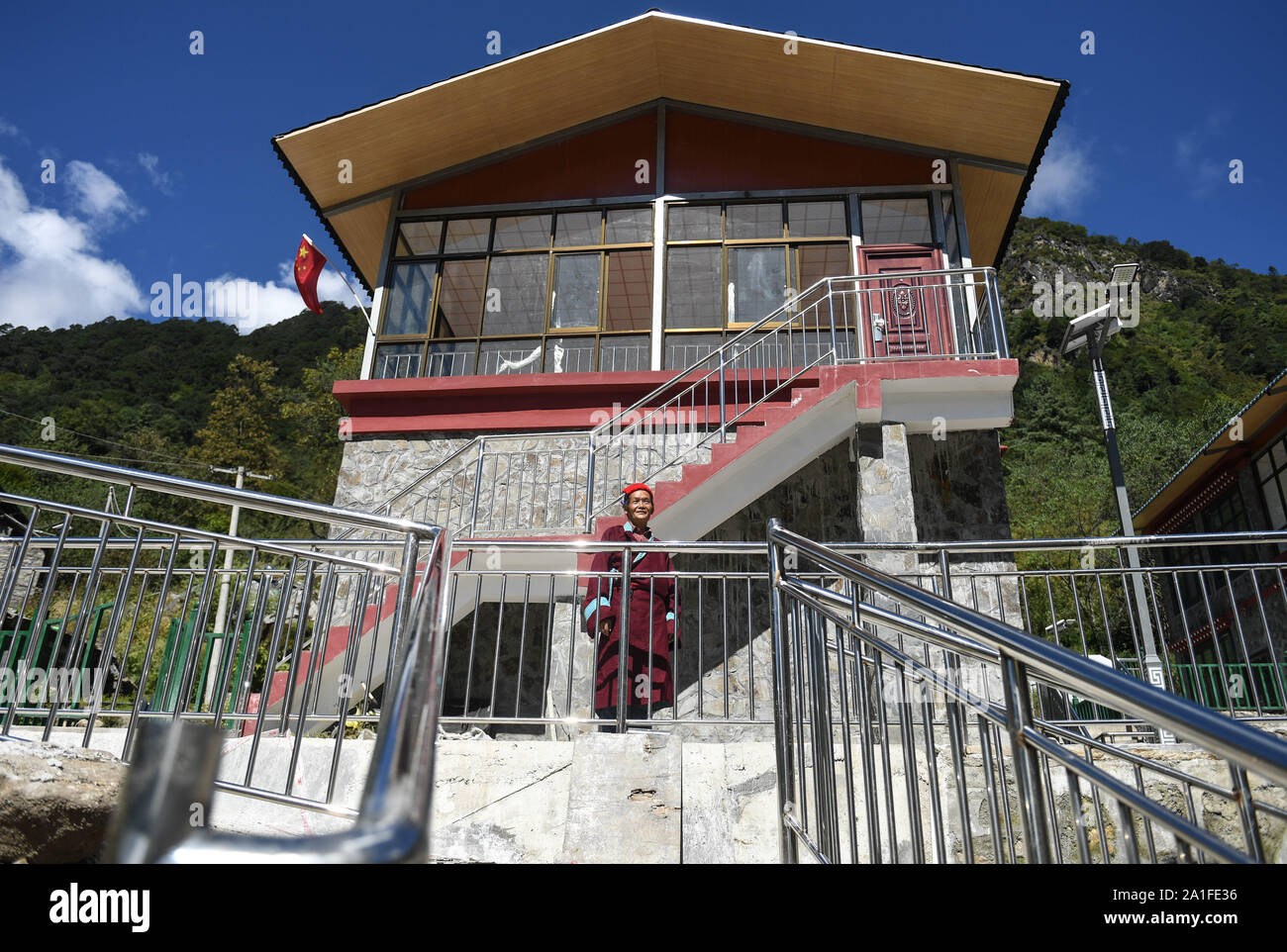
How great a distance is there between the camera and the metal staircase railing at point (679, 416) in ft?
32.1

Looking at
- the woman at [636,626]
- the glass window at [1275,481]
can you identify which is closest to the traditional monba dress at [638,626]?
the woman at [636,626]

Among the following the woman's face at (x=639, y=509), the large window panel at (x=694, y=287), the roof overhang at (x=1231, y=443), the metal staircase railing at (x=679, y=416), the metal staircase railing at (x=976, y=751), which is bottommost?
the metal staircase railing at (x=976, y=751)

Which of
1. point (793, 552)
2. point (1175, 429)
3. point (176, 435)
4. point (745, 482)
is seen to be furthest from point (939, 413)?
point (176, 435)

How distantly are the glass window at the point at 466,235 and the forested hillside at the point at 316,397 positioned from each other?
21745 mm

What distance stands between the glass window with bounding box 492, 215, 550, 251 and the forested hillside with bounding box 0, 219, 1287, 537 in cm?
2221

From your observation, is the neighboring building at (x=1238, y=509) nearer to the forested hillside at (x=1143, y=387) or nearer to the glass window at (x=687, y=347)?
the glass window at (x=687, y=347)

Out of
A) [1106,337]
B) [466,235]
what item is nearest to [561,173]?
[466,235]

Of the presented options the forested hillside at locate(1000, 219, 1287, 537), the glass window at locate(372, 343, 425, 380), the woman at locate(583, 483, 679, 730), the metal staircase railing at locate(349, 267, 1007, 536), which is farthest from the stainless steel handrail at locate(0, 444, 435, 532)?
the forested hillside at locate(1000, 219, 1287, 537)

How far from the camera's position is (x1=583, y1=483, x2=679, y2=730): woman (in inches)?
223

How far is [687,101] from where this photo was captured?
44.5 ft

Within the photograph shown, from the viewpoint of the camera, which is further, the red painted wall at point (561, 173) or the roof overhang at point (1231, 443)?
the roof overhang at point (1231, 443)

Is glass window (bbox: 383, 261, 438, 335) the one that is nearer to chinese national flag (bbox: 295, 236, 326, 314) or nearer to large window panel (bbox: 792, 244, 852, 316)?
chinese national flag (bbox: 295, 236, 326, 314)

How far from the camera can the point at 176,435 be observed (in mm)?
44281
